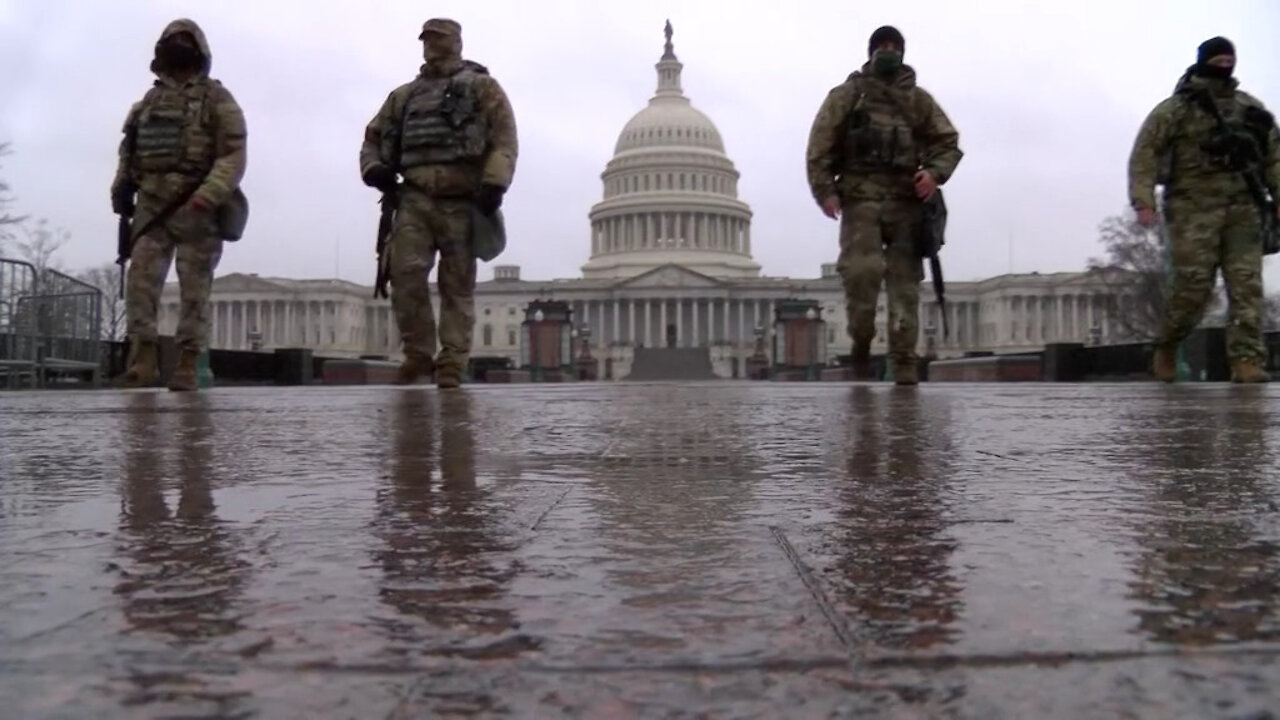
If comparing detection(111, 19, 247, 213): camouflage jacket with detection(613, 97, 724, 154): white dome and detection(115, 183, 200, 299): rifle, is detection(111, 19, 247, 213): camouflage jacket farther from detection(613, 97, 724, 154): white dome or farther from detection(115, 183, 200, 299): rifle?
detection(613, 97, 724, 154): white dome

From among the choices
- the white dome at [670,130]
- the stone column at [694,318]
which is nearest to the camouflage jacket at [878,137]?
the stone column at [694,318]

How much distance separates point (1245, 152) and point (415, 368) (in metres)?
5.16

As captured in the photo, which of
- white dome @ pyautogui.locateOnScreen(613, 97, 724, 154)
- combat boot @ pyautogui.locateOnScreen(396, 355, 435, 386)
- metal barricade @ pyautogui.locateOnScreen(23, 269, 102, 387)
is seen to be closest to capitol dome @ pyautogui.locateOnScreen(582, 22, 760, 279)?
white dome @ pyautogui.locateOnScreen(613, 97, 724, 154)

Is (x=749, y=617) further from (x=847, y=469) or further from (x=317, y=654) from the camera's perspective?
(x=847, y=469)

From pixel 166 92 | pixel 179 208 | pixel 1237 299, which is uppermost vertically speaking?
pixel 166 92

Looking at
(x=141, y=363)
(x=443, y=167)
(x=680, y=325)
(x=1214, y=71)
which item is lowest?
(x=141, y=363)

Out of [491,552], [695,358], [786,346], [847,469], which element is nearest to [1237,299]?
[847,469]

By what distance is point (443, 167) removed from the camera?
6.75 metres

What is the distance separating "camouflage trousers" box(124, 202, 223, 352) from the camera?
7.03m

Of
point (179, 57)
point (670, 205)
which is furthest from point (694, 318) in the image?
point (179, 57)

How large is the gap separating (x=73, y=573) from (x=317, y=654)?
0.40m

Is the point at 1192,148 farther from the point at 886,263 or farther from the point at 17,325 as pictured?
the point at 17,325

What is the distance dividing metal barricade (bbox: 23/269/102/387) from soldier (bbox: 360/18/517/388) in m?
4.18

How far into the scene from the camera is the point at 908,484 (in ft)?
5.62
